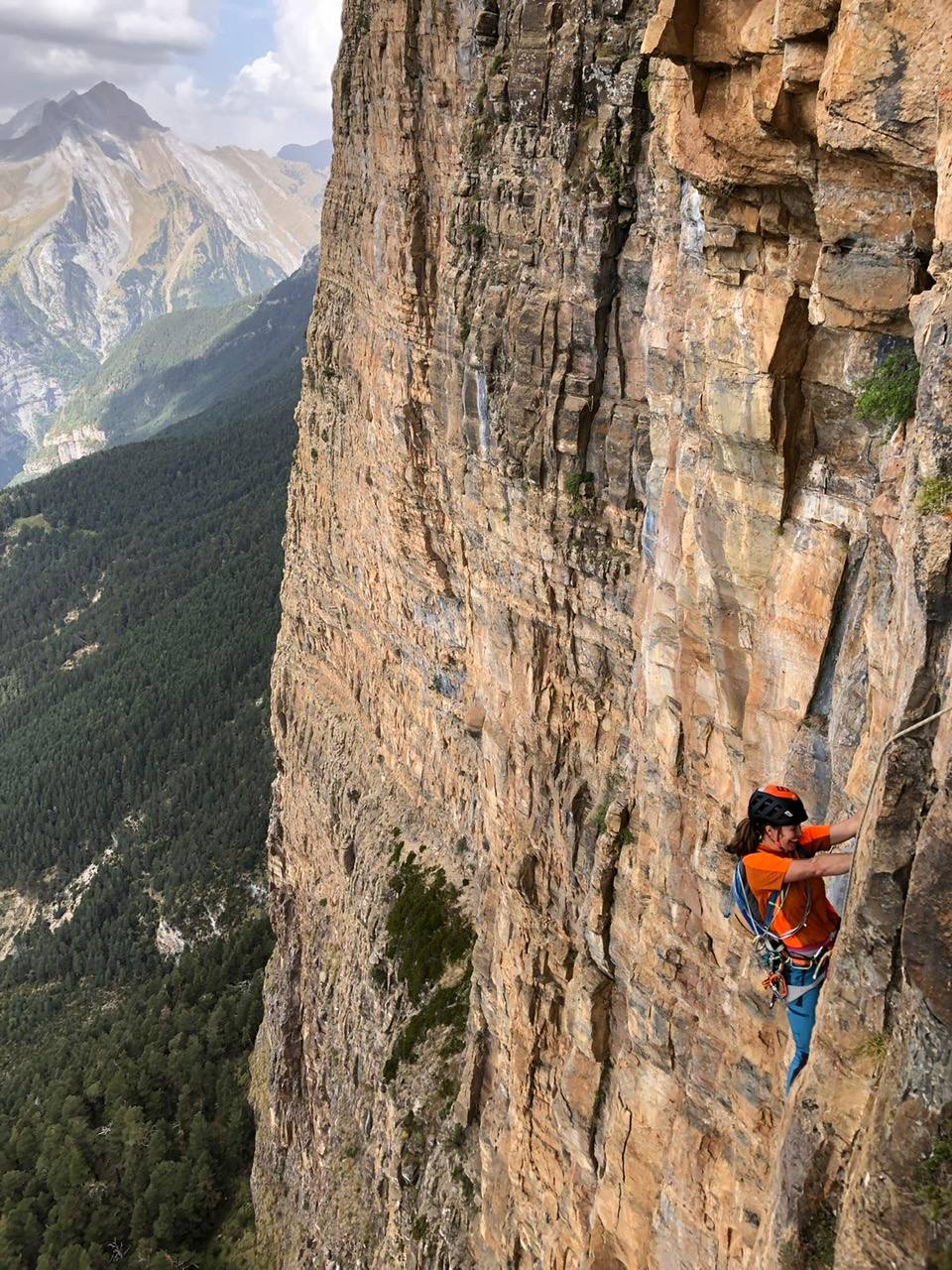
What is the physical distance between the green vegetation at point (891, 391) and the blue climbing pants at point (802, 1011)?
5.84 m

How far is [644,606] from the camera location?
628 inches

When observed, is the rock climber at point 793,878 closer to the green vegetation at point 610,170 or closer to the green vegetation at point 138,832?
the green vegetation at point 610,170

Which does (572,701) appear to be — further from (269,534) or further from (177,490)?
(177,490)

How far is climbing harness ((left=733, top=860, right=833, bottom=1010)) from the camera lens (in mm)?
10078

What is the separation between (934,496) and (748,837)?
3.96 metres

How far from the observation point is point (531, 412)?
19.2 m

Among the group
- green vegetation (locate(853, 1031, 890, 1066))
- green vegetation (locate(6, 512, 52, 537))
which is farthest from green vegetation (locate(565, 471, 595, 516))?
green vegetation (locate(6, 512, 52, 537))

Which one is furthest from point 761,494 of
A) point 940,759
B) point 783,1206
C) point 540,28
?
point 540,28

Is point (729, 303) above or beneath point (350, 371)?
above

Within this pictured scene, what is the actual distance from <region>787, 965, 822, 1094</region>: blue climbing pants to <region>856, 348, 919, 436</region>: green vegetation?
19.2 ft

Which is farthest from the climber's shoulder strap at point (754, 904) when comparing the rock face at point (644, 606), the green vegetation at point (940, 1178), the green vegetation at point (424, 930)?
the green vegetation at point (424, 930)

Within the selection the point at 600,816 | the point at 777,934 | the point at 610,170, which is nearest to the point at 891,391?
the point at 777,934

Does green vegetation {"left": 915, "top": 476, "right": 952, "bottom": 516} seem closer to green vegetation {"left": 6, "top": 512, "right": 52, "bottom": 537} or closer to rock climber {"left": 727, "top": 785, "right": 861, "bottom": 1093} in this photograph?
rock climber {"left": 727, "top": 785, "right": 861, "bottom": 1093}

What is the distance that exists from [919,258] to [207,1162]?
53935mm
